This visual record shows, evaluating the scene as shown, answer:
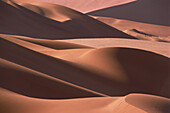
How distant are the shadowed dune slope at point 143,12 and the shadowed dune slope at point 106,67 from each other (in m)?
33.8

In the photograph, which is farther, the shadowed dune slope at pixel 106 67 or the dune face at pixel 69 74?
the shadowed dune slope at pixel 106 67

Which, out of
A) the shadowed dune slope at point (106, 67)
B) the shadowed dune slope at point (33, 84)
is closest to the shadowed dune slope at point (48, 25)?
the shadowed dune slope at point (106, 67)

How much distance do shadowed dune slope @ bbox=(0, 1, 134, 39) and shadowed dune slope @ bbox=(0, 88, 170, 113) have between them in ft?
55.1

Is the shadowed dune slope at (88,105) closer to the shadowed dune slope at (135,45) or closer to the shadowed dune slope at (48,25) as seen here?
the shadowed dune slope at (135,45)

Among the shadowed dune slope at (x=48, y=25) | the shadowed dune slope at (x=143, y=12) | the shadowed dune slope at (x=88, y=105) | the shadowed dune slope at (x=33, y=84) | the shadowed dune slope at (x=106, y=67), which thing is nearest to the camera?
the shadowed dune slope at (x=88, y=105)

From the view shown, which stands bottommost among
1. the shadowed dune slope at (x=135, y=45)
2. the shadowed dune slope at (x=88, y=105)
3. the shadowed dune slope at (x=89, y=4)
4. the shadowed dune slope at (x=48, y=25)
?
the shadowed dune slope at (x=88, y=105)

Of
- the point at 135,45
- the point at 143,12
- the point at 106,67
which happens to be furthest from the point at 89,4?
the point at 106,67

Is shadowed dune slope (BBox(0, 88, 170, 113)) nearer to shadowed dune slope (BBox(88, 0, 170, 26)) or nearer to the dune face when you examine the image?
the dune face

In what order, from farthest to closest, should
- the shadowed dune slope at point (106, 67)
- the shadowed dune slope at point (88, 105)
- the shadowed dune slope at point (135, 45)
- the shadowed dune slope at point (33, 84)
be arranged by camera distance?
the shadowed dune slope at point (135, 45) < the shadowed dune slope at point (106, 67) < the shadowed dune slope at point (33, 84) < the shadowed dune slope at point (88, 105)

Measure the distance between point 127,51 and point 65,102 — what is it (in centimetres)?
715

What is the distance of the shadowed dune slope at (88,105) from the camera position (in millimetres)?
3609

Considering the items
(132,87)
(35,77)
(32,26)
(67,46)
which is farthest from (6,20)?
(35,77)

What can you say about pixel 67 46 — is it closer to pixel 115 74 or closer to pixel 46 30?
pixel 115 74

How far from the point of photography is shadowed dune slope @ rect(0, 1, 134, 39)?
75.3ft
